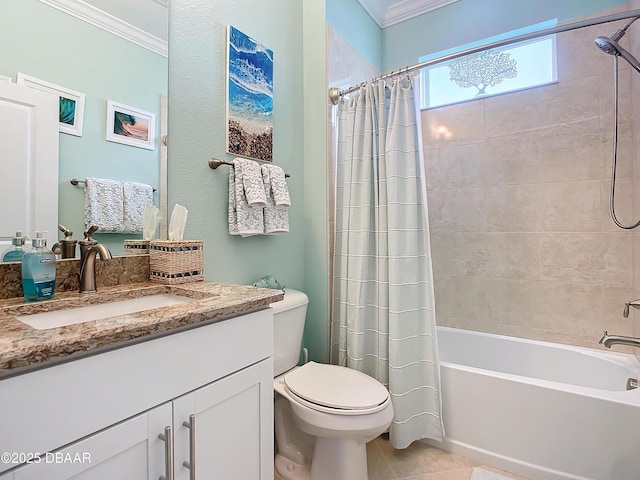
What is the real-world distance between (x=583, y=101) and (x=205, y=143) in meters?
2.11

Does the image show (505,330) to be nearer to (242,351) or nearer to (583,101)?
(583,101)

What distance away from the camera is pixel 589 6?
6.17 ft

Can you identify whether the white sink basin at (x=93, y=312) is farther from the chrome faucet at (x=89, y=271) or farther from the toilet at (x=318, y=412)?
the toilet at (x=318, y=412)

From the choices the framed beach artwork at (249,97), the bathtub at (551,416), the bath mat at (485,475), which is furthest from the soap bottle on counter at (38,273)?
the bath mat at (485,475)

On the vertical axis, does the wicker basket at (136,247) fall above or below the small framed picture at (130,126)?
below

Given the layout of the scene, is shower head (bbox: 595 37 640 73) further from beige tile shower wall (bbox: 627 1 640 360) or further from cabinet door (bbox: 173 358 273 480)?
cabinet door (bbox: 173 358 273 480)

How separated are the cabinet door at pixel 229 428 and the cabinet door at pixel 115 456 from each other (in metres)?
0.05

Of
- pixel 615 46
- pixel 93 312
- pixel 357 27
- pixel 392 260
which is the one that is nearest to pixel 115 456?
pixel 93 312

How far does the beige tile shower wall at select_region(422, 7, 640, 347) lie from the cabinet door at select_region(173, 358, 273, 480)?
1.71 metres

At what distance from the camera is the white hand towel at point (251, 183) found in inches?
58.8

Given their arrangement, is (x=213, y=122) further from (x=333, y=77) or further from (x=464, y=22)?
(x=464, y=22)

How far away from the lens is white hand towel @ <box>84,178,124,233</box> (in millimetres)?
1085

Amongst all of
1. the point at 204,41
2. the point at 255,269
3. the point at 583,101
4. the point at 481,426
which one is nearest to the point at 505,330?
the point at 481,426

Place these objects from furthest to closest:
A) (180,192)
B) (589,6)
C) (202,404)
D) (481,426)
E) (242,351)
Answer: (589,6), (481,426), (180,192), (242,351), (202,404)
